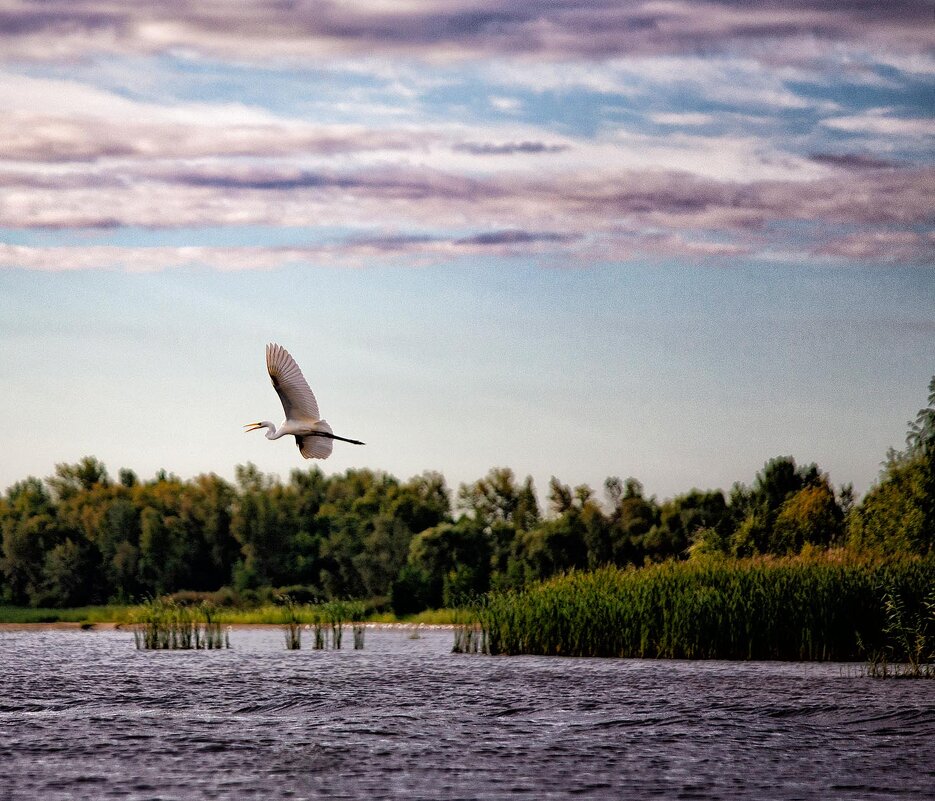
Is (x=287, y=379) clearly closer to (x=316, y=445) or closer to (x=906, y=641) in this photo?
(x=316, y=445)

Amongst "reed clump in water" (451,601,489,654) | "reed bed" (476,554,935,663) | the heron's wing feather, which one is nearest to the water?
"reed bed" (476,554,935,663)

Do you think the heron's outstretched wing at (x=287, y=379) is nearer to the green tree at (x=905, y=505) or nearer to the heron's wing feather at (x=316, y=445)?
the heron's wing feather at (x=316, y=445)

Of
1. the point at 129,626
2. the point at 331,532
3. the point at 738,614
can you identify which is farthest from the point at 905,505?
the point at 331,532

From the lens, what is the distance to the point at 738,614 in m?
30.0

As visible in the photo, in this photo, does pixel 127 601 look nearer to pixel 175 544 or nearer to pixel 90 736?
pixel 175 544

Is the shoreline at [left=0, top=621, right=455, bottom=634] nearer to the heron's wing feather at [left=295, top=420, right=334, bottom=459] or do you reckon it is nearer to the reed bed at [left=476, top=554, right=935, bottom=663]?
the reed bed at [left=476, top=554, right=935, bottom=663]

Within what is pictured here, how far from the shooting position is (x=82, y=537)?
107688mm

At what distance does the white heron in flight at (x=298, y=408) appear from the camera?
2302cm

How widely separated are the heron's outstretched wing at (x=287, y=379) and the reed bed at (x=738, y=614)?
10485 mm

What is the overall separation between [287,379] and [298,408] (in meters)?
0.61

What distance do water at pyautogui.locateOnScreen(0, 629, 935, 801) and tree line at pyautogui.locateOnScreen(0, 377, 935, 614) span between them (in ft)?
121

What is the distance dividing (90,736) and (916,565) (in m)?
18.8

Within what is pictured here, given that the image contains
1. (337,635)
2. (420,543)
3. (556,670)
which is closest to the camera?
(556,670)

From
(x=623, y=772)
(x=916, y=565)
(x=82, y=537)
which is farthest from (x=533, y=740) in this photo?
(x=82, y=537)
